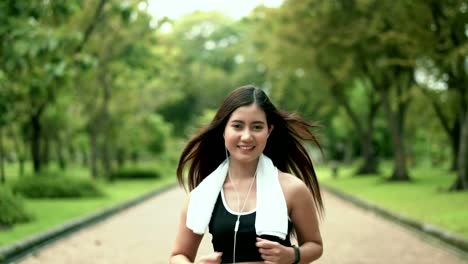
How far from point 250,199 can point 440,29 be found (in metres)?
20.8

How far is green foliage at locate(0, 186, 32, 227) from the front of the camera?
1393 cm

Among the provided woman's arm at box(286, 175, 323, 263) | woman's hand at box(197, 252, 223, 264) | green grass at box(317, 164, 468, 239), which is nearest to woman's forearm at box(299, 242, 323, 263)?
woman's arm at box(286, 175, 323, 263)

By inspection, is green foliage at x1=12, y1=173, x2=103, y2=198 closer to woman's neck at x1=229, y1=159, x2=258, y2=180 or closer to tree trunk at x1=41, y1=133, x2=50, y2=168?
tree trunk at x1=41, y1=133, x2=50, y2=168

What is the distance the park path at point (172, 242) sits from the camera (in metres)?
10.5

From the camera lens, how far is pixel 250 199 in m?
3.38

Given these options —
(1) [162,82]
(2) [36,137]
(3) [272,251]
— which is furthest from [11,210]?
(1) [162,82]

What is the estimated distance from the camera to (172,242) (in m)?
12.8

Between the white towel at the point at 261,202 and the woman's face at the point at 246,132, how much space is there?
0.37 feet

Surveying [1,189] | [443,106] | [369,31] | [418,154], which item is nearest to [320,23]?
[369,31]

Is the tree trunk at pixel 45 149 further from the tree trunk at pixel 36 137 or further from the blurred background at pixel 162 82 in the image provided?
the tree trunk at pixel 36 137

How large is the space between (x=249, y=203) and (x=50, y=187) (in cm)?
2094

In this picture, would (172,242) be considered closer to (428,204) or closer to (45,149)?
(428,204)

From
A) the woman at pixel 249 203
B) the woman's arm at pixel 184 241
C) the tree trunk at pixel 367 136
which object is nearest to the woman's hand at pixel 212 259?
the woman at pixel 249 203

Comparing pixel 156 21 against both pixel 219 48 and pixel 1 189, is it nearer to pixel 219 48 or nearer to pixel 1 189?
pixel 1 189
